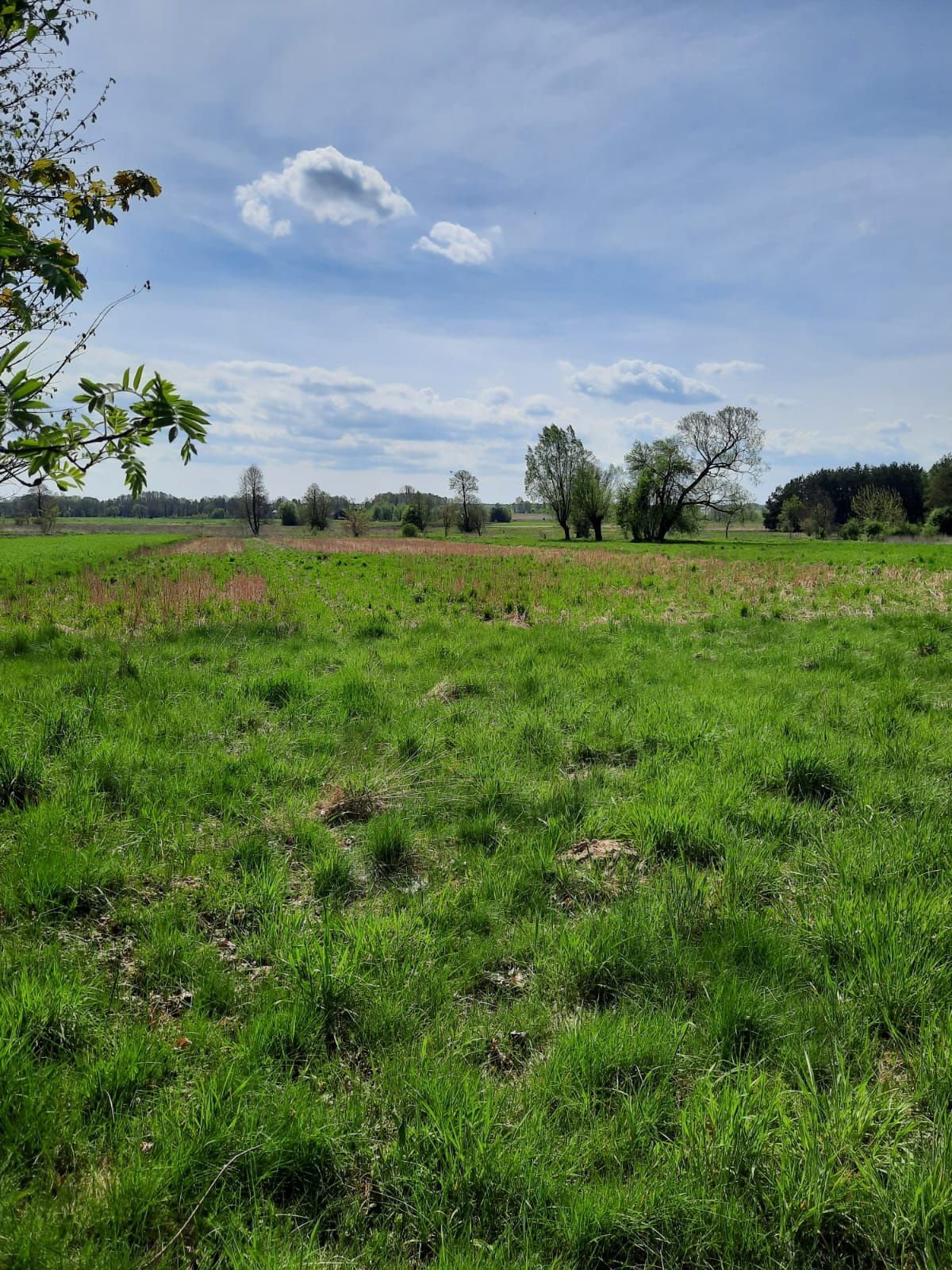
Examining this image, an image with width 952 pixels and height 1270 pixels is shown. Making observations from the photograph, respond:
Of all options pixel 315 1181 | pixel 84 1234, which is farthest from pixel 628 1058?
pixel 84 1234

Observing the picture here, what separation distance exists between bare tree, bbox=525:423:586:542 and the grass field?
74429 millimetres

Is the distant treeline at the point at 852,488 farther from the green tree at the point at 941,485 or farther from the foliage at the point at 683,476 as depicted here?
the foliage at the point at 683,476

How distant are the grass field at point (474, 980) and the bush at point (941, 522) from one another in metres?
70.4

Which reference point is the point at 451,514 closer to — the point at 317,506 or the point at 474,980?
the point at 317,506

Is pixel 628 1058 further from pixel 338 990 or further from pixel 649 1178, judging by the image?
pixel 338 990

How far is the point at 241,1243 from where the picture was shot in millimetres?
1837

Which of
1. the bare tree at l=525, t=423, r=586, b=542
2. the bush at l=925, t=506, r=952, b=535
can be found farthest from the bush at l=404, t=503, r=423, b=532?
the bush at l=925, t=506, r=952, b=535

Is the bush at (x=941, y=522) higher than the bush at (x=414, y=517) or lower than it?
lower

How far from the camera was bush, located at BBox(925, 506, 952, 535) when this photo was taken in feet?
204

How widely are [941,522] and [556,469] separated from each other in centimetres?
4189

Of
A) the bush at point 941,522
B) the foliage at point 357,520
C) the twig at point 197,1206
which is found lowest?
the twig at point 197,1206

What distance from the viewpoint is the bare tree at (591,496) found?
74.9 meters

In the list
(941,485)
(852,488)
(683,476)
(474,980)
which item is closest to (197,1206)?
(474,980)

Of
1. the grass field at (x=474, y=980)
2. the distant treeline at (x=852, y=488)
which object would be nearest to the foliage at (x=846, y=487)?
the distant treeline at (x=852, y=488)
